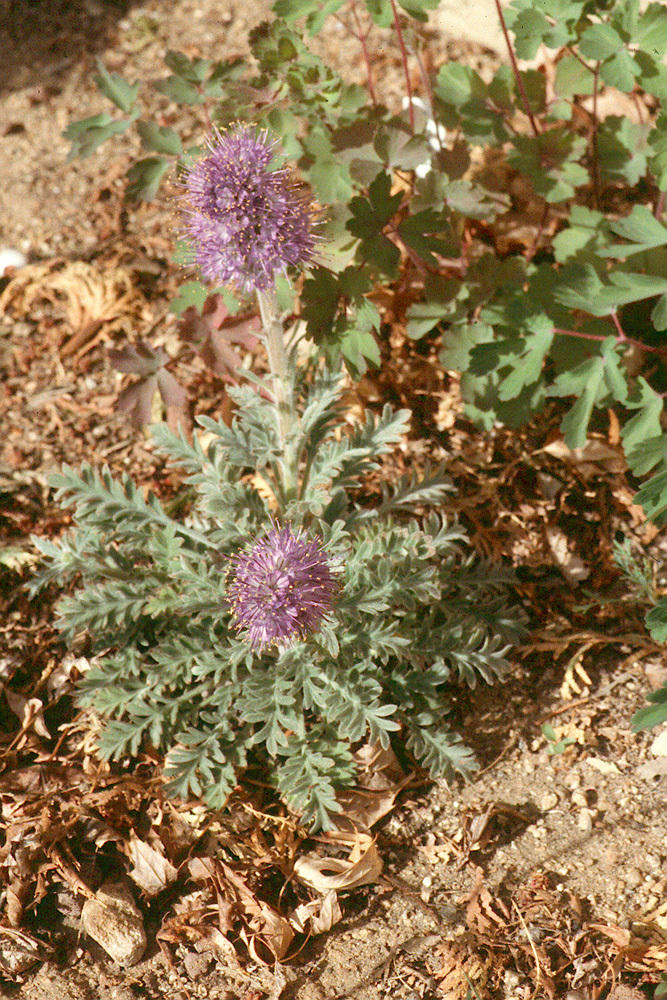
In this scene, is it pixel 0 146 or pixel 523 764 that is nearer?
pixel 523 764

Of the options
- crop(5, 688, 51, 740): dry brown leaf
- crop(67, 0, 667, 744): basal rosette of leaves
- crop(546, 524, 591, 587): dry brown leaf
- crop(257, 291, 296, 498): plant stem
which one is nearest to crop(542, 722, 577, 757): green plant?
crop(546, 524, 591, 587): dry brown leaf

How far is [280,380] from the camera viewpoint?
92.2 inches

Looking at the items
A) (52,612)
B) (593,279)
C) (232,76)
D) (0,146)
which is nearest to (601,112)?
(593,279)

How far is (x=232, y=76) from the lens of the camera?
2.85 m

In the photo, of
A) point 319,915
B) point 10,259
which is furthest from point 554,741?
point 10,259

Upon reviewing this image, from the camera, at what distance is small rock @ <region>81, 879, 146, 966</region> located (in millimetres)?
2301

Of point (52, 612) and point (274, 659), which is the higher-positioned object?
point (52, 612)

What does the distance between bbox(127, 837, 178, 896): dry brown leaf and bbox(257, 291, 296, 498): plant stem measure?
3.51ft

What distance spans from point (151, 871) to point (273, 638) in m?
0.81

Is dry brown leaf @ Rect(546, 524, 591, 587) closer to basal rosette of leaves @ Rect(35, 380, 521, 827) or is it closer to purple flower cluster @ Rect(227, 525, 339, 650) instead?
basal rosette of leaves @ Rect(35, 380, 521, 827)

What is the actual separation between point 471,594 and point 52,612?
4.53 ft

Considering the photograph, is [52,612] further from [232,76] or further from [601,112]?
[601,112]

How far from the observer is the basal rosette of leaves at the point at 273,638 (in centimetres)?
236

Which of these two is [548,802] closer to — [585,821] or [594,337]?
[585,821]
